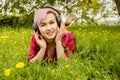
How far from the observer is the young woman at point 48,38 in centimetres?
367

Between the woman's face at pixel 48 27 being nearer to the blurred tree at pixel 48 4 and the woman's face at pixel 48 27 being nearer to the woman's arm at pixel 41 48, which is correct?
the woman's arm at pixel 41 48

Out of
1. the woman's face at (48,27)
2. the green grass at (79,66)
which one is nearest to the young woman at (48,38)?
the woman's face at (48,27)

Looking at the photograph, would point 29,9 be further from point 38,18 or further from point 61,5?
point 38,18

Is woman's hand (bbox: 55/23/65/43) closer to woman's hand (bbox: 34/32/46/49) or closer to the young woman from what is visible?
the young woman

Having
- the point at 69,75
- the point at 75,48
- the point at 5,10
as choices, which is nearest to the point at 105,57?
the point at 75,48

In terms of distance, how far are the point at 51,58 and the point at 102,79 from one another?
0.73 metres

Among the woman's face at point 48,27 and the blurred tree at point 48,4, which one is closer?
the woman's face at point 48,27

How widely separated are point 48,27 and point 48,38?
0.40ft

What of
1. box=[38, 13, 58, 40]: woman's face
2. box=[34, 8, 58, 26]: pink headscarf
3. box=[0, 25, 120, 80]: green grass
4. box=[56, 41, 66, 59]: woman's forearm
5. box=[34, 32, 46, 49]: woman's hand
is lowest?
A: box=[0, 25, 120, 80]: green grass

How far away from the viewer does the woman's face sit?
365cm

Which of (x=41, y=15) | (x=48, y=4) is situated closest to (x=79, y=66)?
(x=41, y=15)

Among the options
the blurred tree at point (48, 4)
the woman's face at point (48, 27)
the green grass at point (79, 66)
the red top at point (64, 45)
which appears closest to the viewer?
the green grass at point (79, 66)

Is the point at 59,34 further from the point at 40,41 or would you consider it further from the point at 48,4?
the point at 48,4

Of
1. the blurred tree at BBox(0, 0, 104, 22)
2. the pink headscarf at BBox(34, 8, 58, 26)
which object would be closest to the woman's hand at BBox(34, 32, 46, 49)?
the pink headscarf at BBox(34, 8, 58, 26)
